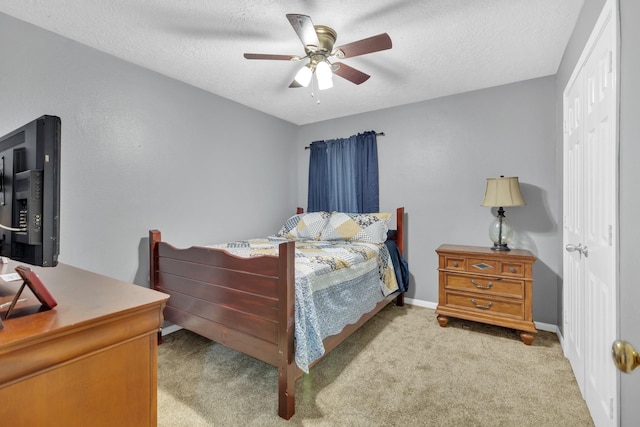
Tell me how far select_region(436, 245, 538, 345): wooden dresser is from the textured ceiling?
1634 mm

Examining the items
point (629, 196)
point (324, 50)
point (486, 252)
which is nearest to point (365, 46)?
point (324, 50)

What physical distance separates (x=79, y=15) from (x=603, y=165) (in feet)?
10.0

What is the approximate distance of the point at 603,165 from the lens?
54.5 inches

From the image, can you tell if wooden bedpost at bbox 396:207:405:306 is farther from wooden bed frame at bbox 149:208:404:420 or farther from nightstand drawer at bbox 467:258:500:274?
wooden bed frame at bbox 149:208:404:420

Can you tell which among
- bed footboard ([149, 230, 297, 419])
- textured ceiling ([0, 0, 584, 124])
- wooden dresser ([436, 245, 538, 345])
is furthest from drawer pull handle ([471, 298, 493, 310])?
textured ceiling ([0, 0, 584, 124])

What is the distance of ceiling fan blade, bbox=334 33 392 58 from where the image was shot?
5.72ft

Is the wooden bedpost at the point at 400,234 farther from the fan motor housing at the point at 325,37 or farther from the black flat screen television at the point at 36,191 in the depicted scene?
the black flat screen television at the point at 36,191

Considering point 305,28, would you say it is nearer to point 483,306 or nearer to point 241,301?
point 241,301

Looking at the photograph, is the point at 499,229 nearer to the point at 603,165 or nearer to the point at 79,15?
the point at 603,165

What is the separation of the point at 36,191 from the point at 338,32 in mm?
1962

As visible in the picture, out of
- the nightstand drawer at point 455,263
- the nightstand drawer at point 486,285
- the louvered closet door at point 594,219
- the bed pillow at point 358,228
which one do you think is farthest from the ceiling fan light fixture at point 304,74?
the nightstand drawer at point 486,285

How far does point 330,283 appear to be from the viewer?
216cm

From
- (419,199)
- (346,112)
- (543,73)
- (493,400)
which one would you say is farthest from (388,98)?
(493,400)

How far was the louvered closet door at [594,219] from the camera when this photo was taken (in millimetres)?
1246
